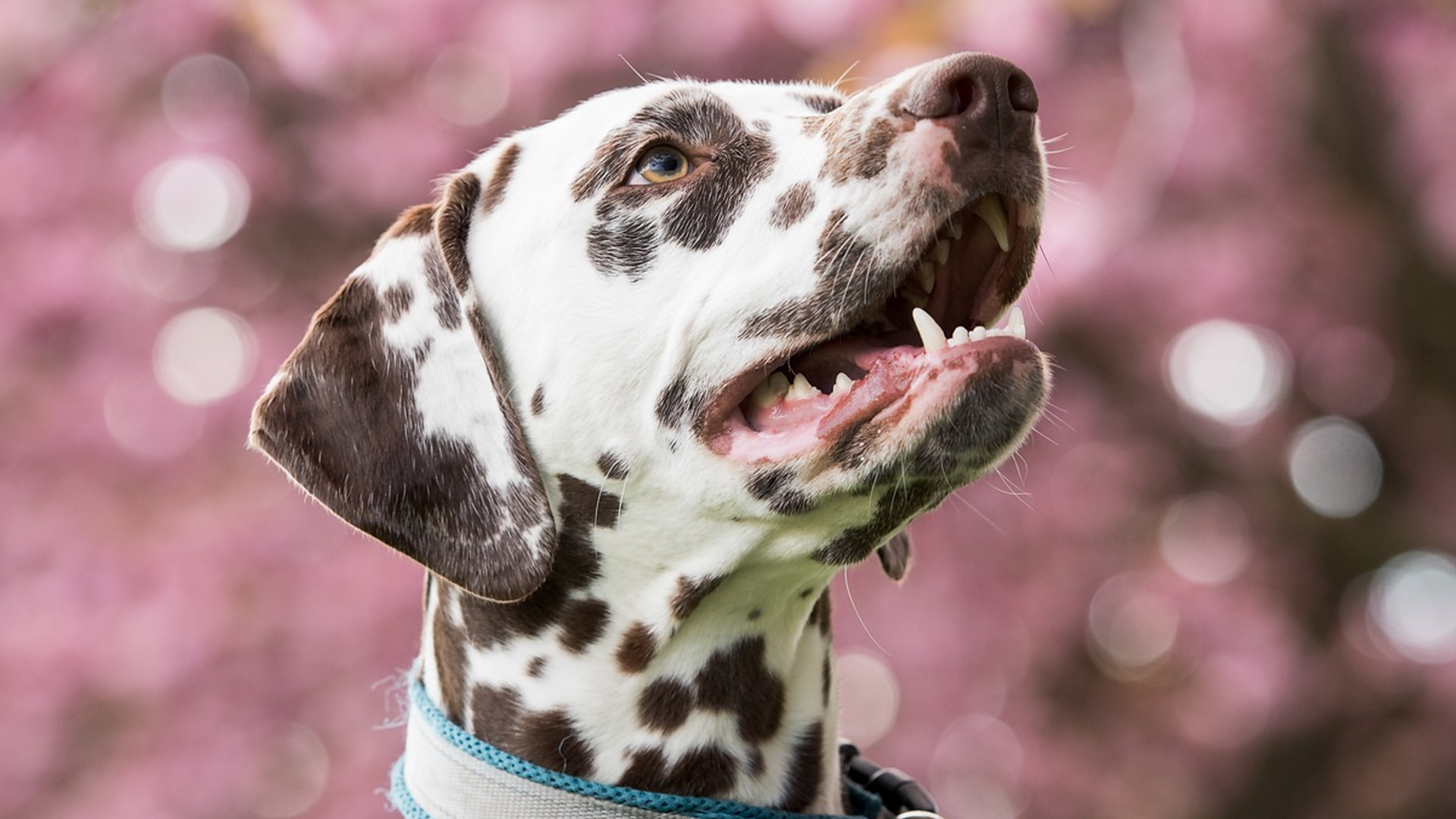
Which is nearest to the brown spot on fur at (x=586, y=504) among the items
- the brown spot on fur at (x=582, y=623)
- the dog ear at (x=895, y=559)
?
the brown spot on fur at (x=582, y=623)

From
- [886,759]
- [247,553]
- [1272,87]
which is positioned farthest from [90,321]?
[1272,87]

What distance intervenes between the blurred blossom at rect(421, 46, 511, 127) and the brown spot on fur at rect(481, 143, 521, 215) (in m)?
3.32

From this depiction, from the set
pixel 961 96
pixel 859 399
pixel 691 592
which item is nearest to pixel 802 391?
pixel 859 399

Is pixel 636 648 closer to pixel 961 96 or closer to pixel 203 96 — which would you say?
pixel 961 96

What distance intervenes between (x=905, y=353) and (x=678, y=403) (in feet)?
1.29

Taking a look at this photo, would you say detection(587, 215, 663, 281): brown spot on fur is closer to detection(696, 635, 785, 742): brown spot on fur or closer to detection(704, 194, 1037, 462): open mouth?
detection(704, 194, 1037, 462): open mouth

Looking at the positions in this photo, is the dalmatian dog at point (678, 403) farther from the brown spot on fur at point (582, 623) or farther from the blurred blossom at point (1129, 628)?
the blurred blossom at point (1129, 628)

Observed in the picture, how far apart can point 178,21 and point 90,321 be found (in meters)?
1.30

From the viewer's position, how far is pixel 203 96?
623 centimetres

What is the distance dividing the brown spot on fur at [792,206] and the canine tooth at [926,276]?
0.21 metres

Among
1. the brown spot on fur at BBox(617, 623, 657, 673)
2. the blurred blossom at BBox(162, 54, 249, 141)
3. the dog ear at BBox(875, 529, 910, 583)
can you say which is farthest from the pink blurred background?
the brown spot on fur at BBox(617, 623, 657, 673)

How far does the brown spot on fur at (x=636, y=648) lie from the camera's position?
8.64 ft

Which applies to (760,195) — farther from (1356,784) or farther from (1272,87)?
(1356,784)

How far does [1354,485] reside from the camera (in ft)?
24.1
